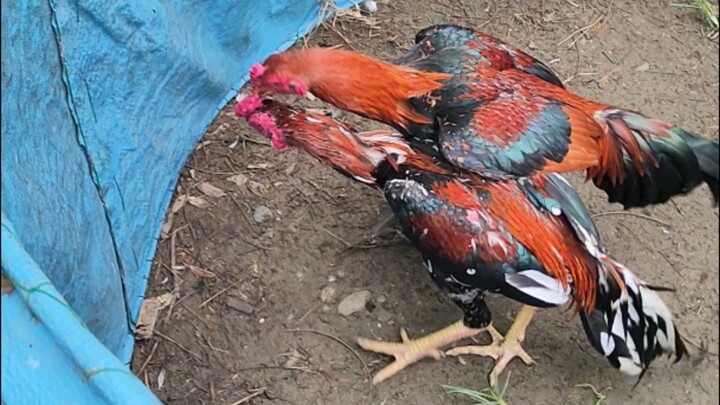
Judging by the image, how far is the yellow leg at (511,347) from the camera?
9.47 feet

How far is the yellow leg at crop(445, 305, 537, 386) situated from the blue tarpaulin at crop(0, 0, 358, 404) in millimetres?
1292

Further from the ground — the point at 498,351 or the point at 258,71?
the point at 258,71

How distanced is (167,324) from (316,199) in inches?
31.1

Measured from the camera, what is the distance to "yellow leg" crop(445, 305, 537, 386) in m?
2.89

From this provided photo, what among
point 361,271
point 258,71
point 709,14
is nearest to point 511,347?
point 361,271

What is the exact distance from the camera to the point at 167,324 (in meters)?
3.05

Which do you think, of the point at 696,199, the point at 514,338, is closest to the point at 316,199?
the point at 514,338

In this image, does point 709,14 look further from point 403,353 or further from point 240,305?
point 240,305

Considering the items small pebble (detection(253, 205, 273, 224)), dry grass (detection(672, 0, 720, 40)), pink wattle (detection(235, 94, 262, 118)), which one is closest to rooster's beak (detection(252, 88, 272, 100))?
pink wattle (detection(235, 94, 262, 118))

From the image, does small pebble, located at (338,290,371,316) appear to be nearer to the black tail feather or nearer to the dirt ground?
the dirt ground

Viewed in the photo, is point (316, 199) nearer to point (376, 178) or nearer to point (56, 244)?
point (376, 178)

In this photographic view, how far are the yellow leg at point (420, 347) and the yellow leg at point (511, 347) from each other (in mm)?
89

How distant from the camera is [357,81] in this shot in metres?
2.57

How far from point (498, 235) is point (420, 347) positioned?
0.71 metres
